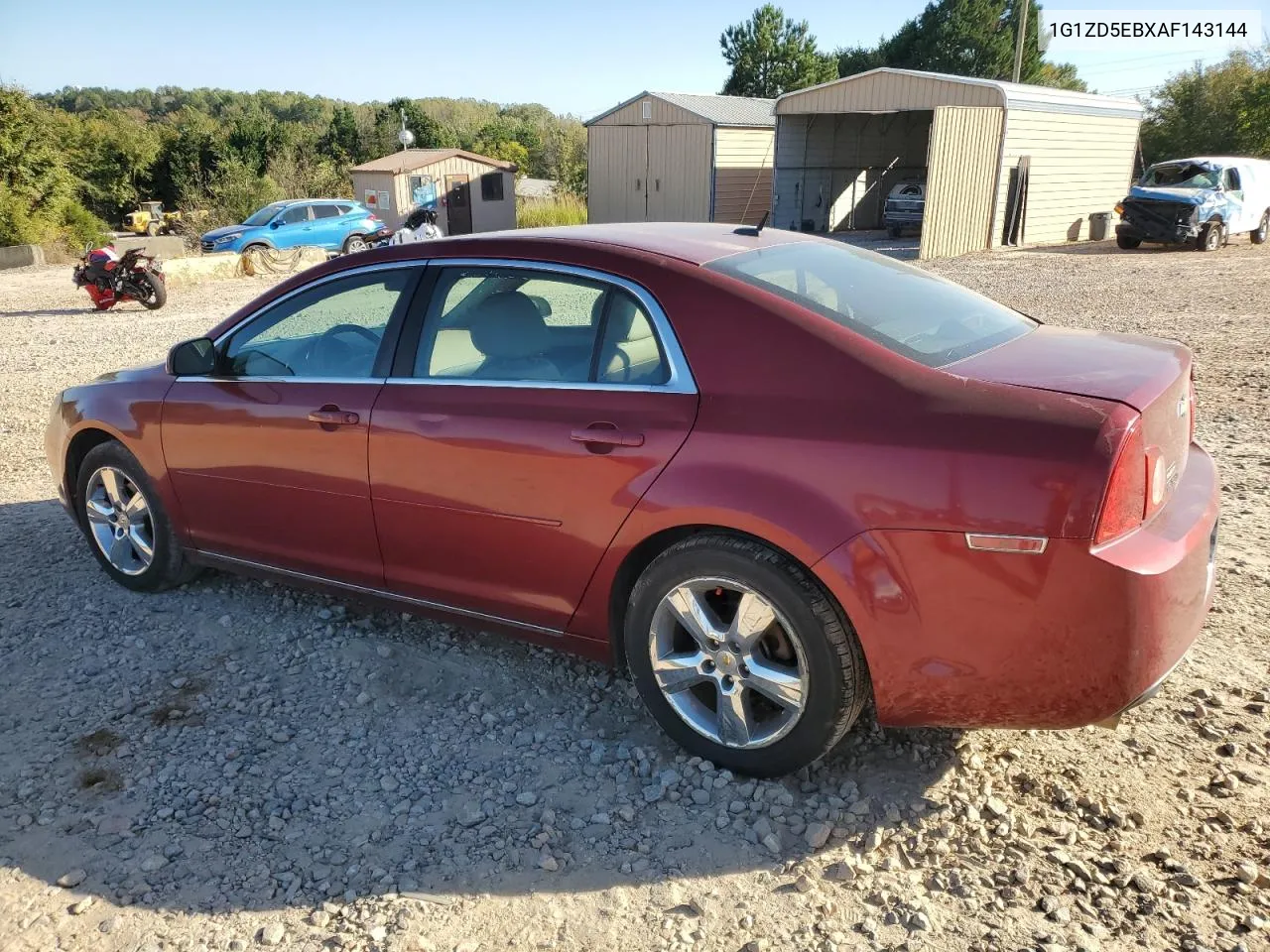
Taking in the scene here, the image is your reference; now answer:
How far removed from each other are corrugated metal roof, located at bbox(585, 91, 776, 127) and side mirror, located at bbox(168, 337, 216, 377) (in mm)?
24777

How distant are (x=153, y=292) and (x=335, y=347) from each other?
13365mm

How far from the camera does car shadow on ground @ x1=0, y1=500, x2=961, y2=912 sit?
280cm

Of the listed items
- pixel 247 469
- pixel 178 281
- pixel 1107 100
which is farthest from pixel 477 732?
pixel 1107 100

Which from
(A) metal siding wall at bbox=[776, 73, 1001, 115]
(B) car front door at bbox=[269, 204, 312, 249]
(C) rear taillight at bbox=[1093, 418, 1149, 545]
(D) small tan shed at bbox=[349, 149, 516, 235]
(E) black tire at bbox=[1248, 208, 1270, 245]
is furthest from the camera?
(D) small tan shed at bbox=[349, 149, 516, 235]

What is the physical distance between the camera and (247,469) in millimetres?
4020

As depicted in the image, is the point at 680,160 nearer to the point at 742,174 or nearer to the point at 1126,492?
the point at 742,174

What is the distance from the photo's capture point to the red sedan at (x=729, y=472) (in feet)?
8.30

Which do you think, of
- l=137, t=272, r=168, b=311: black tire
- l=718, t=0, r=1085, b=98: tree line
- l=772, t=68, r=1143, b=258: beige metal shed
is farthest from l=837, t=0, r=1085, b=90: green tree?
l=137, t=272, r=168, b=311: black tire

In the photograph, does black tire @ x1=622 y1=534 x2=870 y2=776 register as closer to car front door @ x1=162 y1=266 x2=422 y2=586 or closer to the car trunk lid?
the car trunk lid

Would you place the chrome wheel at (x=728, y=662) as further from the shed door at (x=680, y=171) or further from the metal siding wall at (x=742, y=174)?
the shed door at (x=680, y=171)

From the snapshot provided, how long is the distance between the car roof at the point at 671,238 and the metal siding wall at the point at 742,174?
78.7ft

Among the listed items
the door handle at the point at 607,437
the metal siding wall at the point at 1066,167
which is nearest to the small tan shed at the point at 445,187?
the metal siding wall at the point at 1066,167

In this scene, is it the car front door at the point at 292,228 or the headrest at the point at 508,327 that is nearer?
the headrest at the point at 508,327

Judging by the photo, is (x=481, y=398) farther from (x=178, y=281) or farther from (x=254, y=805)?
(x=178, y=281)
